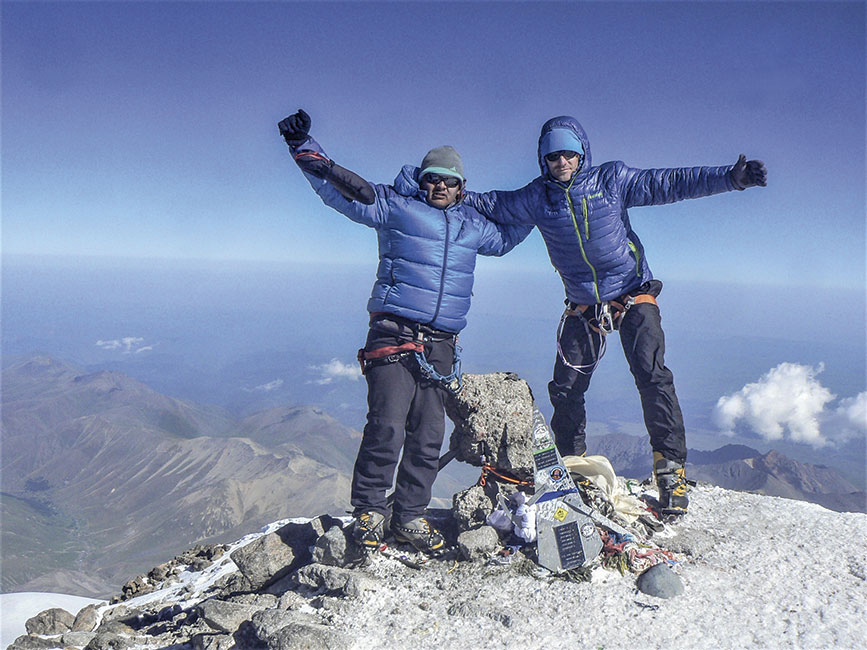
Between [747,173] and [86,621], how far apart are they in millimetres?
10319

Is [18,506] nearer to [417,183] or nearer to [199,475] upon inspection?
[199,475]

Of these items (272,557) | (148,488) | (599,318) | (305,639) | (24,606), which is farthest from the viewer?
(148,488)

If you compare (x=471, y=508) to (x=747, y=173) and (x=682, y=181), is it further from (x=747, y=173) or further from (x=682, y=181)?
(x=747, y=173)

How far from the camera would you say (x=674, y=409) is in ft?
19.7

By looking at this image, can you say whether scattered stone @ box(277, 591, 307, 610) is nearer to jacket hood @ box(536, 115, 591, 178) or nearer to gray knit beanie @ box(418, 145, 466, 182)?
gray knit beanie @ box(418, 145, 466, 182)

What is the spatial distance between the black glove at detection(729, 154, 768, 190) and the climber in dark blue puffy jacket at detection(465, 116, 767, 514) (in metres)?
0.01

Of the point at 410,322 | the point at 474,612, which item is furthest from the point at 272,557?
the point at 410,322

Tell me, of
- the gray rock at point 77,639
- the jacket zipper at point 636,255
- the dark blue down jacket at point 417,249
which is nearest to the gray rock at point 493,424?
the dark blue down jacket at point 417,249


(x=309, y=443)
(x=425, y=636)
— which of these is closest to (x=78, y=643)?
(x=425, y=636)

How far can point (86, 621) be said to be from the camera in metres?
6.98

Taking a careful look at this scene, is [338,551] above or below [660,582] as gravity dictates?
below

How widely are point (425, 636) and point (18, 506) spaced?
17851 centimetres

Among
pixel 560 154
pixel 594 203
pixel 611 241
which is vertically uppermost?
pixel 560 154

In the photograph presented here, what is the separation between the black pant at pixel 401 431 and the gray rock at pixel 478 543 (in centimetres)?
60
